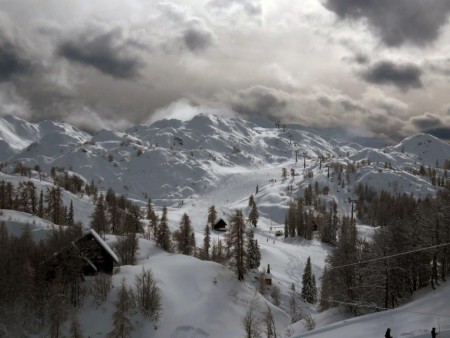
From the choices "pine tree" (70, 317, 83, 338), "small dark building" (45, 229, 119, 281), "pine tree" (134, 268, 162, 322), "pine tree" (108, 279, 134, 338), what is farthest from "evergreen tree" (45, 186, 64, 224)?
"pine tree" (70, 317, 83, 338)

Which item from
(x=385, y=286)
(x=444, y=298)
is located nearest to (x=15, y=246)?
(x=385, y=286)

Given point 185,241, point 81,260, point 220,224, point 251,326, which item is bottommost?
point 251,326

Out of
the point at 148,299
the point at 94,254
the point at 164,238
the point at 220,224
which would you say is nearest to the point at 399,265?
the point at 148,299

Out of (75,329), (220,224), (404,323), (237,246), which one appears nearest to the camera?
(404,323)

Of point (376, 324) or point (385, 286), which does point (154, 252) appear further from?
point (376, 324)

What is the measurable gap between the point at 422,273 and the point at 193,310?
3087 cm

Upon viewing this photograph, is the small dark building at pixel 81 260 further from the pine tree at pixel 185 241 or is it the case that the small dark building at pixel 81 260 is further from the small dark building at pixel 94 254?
the pine tree at pixel 185 241

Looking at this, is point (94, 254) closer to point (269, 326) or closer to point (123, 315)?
point (123, 315)

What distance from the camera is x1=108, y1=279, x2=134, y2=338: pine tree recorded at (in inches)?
1847

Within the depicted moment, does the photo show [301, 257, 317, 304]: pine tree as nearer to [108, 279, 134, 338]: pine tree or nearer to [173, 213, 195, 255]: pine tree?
[173, 213, 195, 255]: pine tree

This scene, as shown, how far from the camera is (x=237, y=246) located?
69938 mm

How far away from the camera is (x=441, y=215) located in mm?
49438

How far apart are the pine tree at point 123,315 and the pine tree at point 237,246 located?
21739 mm

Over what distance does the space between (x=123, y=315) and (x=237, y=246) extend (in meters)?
26.3
